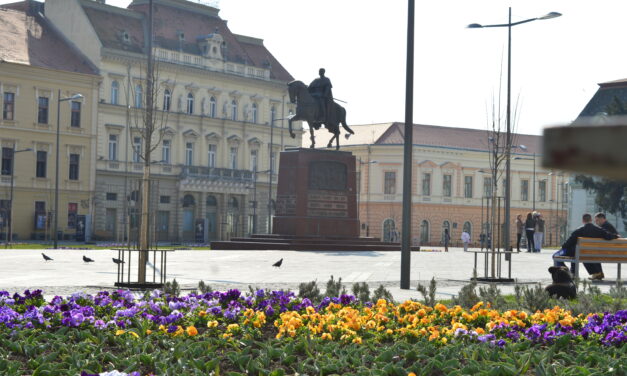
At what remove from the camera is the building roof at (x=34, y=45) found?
2357 inches

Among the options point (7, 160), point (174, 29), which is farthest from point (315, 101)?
point (174, 29)

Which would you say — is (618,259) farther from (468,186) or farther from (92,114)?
(468,186)

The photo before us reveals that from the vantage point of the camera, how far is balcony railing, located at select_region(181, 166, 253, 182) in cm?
6848

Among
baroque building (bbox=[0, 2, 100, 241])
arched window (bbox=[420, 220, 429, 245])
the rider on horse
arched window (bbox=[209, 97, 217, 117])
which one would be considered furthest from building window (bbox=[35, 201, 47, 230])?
arched window (bbox=[420, 220, 429, 245])

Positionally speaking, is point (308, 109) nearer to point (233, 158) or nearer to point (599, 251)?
point (599, 251)

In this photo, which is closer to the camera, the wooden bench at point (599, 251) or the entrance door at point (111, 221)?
the wooden bench at point (599, 251)

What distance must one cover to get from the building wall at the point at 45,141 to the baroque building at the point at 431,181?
2668 centimetres

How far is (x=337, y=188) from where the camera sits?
3444 cm

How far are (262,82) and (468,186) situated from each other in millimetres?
24183

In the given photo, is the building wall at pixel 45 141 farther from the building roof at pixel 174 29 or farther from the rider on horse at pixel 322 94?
the rider on horse at pixel 322 94

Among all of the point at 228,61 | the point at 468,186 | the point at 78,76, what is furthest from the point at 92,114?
Answer: the point at 468,186

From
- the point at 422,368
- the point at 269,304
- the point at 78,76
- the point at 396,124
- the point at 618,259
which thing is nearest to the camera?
the point at 422,368

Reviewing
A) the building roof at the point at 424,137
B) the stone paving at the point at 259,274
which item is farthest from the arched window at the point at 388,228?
the stone paving at the point at 259,274

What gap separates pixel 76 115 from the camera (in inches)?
2473
